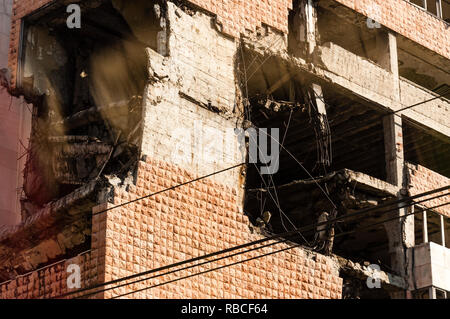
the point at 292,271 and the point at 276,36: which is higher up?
the point at 276,36

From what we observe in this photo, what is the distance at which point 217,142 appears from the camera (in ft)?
82.1

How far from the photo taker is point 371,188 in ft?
91.0

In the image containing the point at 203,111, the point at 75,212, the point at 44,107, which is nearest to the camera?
the point at 75,212

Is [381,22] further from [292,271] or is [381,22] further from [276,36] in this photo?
[292,271]

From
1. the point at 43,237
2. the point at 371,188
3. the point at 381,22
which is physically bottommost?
the point at 43,237

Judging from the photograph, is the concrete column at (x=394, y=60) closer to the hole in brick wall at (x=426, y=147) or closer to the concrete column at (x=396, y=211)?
the concrete column at (x=396, y=211)

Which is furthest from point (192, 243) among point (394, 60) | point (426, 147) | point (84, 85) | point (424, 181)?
point (426, 147)

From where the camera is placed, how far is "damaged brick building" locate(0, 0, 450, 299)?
23.2m

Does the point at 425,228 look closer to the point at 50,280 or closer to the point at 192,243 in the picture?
the point at 192,243

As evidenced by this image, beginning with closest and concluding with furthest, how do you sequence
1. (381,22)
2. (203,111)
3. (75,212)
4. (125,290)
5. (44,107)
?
(125,290) < (75,212) < (203,111) < (44,107) < (381,22)

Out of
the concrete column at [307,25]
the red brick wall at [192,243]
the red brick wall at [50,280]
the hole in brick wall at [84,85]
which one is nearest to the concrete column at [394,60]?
the concrete column at [307,25]

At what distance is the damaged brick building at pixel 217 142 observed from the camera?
2325 centimetres

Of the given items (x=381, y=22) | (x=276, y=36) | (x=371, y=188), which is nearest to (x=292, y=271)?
(x=371, y=188)

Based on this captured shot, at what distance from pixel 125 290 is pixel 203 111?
15.5 ft
